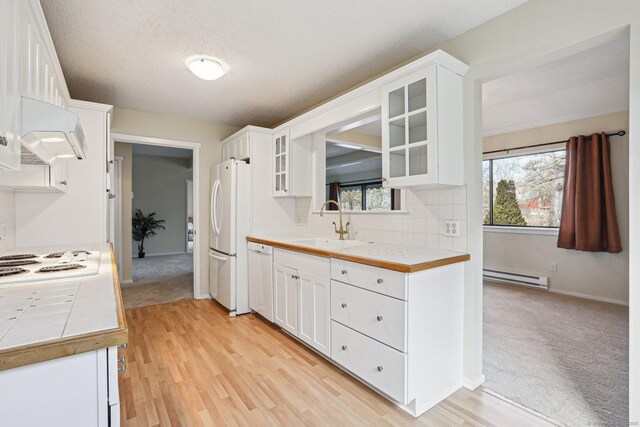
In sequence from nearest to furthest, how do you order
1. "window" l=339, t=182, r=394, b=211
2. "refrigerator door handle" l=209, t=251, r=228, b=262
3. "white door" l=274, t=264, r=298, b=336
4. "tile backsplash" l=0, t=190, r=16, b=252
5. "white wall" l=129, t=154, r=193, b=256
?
"tile backsplash" l=0, t=190, r=16, b=252 → "white door" l=274, t=264, r=298, b=336 → "window" l=339, t=182, r=394, b=211 → "refrigerator door handle" l=209, t=251, r=228, b=262 → "white wall" l=129, t=154, r=193, b=256

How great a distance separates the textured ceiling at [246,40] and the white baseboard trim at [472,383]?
234 centimetres

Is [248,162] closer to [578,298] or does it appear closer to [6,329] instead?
[6,329]

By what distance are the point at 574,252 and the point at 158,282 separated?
612cm

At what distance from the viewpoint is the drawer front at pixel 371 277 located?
1748 mm

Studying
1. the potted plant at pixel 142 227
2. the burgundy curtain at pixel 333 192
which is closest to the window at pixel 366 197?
the burgundy curtain at pixel 333 192

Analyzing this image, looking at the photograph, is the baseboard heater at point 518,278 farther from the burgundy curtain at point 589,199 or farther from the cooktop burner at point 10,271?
the cooktop burner at point 10,271

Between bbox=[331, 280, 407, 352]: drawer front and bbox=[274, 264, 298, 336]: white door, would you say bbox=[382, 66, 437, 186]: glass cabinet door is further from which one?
bbox=[274, 264, 298, 336]: white door

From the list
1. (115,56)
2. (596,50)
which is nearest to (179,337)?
(115,56)

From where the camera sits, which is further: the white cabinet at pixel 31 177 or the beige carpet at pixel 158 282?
the beige carpet at pixel 158 282

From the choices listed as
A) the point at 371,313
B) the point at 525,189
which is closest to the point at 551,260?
the point at 525,189

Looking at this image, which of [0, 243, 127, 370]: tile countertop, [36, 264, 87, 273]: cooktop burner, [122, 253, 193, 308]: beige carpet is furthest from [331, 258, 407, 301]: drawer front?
[122, 253, 193, 308]: beige carpet

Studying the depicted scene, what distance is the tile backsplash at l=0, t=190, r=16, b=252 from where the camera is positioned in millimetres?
2291

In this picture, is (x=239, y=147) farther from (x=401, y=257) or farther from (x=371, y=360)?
(x=371, y=360)

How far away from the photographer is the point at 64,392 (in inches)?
31.0
